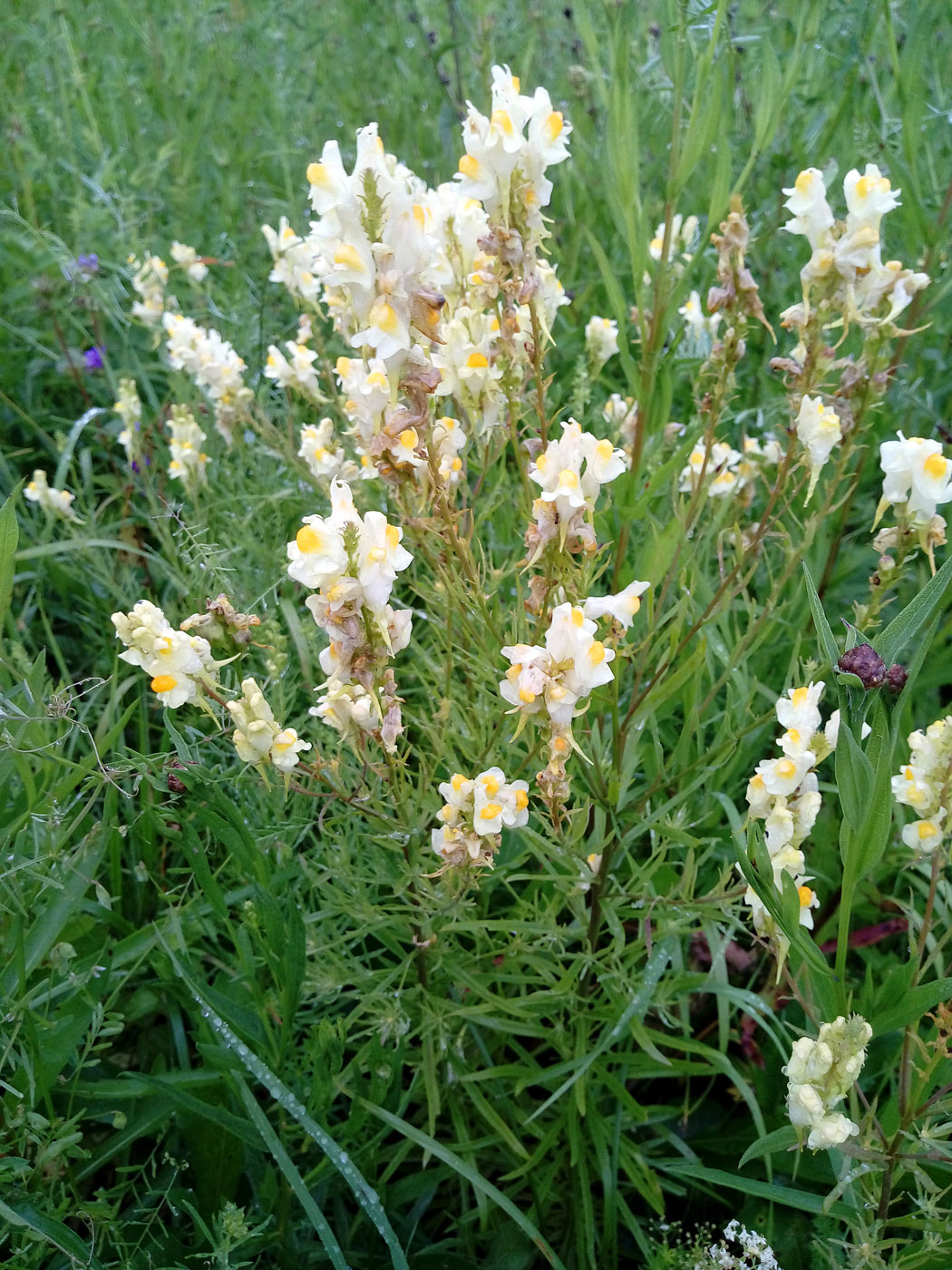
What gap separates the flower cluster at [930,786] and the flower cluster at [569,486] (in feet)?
1.57

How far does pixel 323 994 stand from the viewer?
1609mm

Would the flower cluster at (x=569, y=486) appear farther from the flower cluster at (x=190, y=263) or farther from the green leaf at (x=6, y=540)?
the flower cluster at (x=190, y=263)

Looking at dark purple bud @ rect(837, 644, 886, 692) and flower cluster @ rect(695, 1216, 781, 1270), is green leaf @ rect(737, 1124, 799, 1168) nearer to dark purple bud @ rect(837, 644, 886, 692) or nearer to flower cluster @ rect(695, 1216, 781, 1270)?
flower cluster @ rect(695, 1216, 781, 1270)

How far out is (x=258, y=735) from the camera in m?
1.32

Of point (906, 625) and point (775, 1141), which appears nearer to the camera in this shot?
point (906, 625)

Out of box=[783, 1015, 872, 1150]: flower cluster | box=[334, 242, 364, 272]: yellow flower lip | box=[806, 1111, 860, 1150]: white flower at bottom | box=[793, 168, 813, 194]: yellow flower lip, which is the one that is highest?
box=[334, 242, 364, 272]: yellow flower lip

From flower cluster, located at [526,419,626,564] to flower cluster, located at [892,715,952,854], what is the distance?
18.9 inches

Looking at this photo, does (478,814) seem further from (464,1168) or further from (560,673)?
(464,1168)

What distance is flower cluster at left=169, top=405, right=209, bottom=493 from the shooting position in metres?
2.30

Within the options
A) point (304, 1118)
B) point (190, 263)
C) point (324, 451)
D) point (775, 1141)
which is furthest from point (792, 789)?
point (190, 263)

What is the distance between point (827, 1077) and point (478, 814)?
472mm

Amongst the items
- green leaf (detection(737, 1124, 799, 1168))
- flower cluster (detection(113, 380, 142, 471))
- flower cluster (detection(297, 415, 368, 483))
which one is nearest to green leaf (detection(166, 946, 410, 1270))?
green leaf (detection(737, 1124, 799, 1168))

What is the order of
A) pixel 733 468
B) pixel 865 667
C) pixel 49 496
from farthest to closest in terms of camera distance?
pixel 49 496, pixel 733 468, pixel 865 667

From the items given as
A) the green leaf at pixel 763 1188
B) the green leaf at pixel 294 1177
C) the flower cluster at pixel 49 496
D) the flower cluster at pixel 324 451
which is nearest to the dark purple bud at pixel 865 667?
the green leaf at pixel 763 1188
